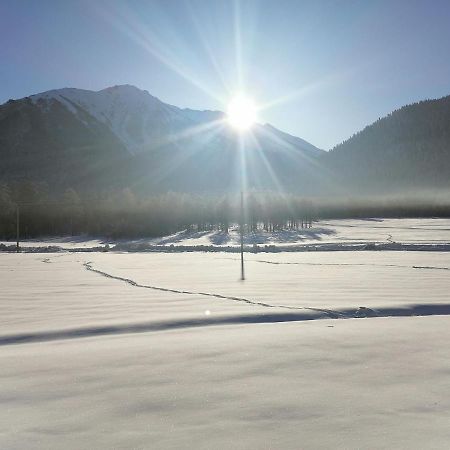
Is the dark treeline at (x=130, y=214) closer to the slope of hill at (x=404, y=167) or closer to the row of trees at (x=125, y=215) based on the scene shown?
the row of trees at (x=125, y=215)

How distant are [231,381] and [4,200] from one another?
81.9 m

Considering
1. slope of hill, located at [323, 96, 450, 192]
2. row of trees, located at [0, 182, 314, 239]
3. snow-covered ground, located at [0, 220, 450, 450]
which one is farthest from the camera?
slope of hill, located at [323, 96, 450, 192]

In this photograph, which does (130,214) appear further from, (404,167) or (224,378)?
(404,167)

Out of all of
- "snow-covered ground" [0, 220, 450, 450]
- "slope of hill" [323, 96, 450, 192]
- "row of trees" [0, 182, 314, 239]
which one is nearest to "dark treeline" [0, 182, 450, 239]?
"row of trees" [0, 182, 314, 239]

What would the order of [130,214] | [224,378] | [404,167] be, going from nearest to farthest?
[224,378]
[130,214]
[404,167]

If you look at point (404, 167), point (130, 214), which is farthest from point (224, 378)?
point (404, 167)

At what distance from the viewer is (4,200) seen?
248ft

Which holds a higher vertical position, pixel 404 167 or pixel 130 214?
pixel 404 167

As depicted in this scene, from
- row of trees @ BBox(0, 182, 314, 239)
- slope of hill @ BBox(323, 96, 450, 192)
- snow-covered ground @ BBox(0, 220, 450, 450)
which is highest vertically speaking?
slope of hill @ BBox(323, 96, 450, 192)

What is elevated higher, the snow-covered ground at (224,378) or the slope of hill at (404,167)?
the slope of hill at (404,167)

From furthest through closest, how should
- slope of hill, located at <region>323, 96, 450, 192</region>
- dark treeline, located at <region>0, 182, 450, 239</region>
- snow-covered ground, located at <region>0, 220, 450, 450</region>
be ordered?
slope of hill, located at <region>323, 96, 450, 192</region> → dark treeline, located at <region>0, 182, 450, 239</region> → snow-covered ground, located at <region>0, 220, 450, 450</region>

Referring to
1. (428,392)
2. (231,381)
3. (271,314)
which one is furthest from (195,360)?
(271,314)

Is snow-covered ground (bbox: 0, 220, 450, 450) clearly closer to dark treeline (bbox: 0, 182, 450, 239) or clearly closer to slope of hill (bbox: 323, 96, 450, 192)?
dark treeline (bbox: 0, 182, 450, 239)

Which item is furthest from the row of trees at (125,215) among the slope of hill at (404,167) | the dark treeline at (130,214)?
the slope of hill at (404,167)
